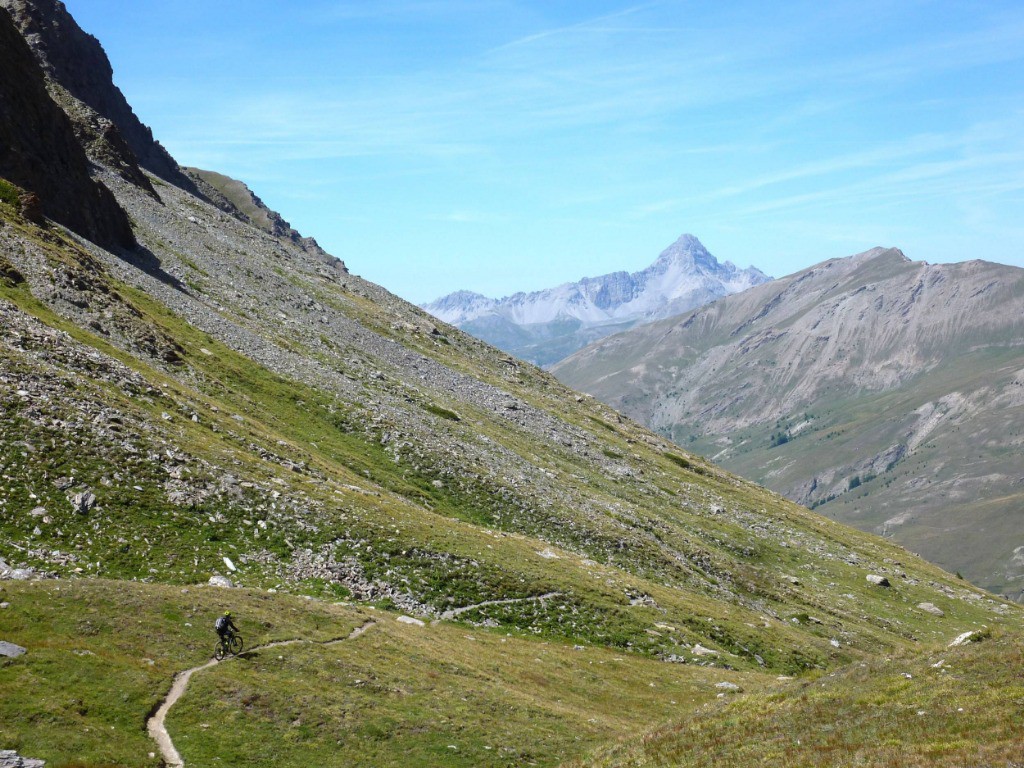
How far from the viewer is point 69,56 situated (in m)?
175

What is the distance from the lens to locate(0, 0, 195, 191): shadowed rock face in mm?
164250

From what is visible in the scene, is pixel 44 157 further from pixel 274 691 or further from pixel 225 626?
pixel 274 691

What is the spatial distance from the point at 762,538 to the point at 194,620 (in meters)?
87.4

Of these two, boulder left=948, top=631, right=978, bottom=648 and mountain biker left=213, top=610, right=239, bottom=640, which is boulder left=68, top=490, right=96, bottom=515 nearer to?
mountain biker left=213, top=610, right=239, bottom=640

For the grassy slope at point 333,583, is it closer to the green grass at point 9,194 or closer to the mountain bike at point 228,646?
the mountain bike at point 228,646

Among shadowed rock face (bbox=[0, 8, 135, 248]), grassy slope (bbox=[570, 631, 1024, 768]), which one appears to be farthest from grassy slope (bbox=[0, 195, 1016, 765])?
shadowed rock face (bbox=[0, 8, 135, 248])

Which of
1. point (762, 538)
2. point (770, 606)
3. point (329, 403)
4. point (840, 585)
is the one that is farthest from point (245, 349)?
point (840, 585)

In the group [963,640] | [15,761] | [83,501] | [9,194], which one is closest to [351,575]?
→ [83,501]

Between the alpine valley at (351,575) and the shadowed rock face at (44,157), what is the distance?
0.40 meters

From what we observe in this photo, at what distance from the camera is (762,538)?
108 m

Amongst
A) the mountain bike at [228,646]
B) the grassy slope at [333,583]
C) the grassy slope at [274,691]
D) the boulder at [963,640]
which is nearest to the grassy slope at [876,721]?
the boulder at [963,640]

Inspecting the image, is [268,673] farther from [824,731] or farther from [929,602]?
[929,602]

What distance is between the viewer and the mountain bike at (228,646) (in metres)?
34.7

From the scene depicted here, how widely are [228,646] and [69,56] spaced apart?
186 metres
